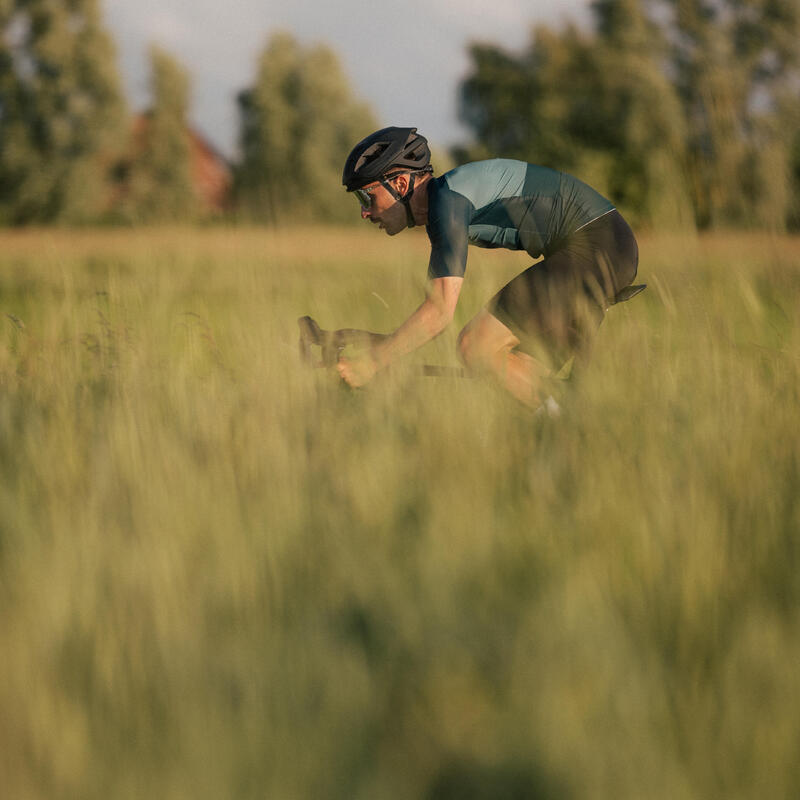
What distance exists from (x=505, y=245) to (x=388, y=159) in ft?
2.39

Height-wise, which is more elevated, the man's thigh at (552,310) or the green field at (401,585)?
the man's thigh at (552,310)

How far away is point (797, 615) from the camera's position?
6.41 ft

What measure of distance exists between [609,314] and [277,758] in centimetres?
421

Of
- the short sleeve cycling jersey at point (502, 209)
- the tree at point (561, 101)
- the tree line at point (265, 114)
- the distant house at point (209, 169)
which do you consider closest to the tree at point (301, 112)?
the tree line at point (265, 114)

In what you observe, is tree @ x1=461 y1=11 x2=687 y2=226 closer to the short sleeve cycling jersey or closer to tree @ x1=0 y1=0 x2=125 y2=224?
tree @ x1=0 y1=0 x2=125 y2=224

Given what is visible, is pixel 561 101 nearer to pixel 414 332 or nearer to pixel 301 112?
pixel 301 112

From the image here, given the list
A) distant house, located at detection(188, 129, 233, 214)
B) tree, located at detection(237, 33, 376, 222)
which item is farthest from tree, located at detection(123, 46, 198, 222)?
distant house, located at detection(188, 129, 233, 214)

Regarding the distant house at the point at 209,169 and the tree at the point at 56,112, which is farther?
the distant house at the point at 209,169

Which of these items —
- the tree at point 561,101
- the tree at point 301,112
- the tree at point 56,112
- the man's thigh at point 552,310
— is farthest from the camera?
the tree at point 301,112

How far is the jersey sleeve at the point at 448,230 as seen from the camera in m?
3.48

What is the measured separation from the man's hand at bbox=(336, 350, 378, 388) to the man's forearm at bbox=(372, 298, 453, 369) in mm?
27

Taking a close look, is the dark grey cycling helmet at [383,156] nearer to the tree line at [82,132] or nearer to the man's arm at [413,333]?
the man's arm at [413,333]

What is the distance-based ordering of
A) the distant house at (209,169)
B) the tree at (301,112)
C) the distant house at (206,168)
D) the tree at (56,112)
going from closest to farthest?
Result: the tree at (56,112) < the tree at (301,112) < the distant house at (206,168) < the distant house at (209,169)

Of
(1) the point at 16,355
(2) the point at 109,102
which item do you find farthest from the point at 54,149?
(1) the point at 16,355
